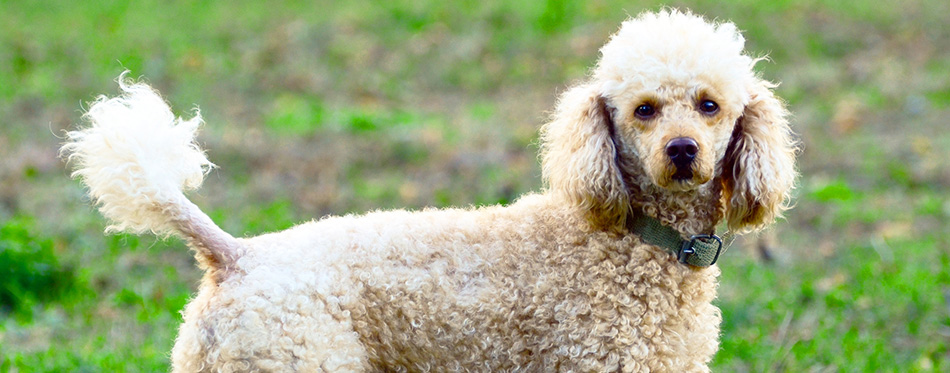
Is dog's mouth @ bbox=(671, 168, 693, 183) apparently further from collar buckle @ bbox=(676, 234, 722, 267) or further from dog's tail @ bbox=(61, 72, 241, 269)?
dog's tail @ bbox=(61, 72, 241, 269)

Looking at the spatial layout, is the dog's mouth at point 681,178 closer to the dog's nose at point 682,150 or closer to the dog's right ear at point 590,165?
the dog's nose at point 682,150

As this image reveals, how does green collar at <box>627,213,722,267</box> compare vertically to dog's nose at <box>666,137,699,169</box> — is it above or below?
below

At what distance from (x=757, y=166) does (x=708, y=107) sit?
0.27m

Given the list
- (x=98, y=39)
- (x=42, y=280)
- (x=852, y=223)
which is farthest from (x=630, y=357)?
(x=98, y=39)

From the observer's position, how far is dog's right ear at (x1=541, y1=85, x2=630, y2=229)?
327 cm

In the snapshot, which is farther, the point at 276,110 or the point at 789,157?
the point at 276,110

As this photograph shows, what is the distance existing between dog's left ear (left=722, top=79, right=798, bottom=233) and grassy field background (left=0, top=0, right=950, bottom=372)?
5.01 feet

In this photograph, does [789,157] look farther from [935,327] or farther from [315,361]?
[935,327]

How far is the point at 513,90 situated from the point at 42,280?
20.9 ft

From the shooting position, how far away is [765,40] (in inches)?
471

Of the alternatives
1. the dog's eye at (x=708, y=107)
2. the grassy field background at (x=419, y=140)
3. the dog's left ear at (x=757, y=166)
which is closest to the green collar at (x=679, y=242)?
the dog's left ear at (x=757, y=166)

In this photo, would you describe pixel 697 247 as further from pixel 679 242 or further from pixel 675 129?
pixel 675 129

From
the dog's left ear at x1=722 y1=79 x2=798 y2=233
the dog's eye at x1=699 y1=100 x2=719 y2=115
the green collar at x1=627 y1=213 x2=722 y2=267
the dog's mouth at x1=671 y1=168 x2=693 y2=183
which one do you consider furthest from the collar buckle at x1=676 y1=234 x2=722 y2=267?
the dog's eye at x1=699 y1=100 x2=719 y2=115

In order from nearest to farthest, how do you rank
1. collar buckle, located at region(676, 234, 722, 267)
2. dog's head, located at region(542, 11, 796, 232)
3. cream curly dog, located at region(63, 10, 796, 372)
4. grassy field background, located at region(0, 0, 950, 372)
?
1. cream curly dog, located at region(63, 10, 796, 372)
2. dog's head, located at region(542, 11, 796, 232)
3. collar buckle, located at region(676, 234, 722, 267)
4. grassy field background, located at region(0, 0, 950, 372)
